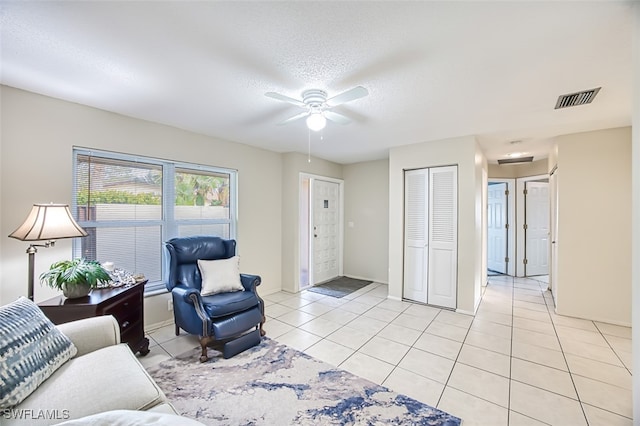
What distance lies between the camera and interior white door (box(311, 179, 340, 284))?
5.01 meters

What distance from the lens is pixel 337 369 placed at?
2.31m

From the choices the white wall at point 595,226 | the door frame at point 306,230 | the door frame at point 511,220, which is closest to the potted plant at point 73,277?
the door frame at point 306,230

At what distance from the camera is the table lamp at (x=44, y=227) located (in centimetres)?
193

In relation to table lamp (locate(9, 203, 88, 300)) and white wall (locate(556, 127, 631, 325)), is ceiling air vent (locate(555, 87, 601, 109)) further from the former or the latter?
table lamp (locate(9, 203, 88, 300))

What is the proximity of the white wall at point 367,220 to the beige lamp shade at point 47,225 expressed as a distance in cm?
432

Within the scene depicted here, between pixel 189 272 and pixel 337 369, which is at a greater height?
pixel 189 272

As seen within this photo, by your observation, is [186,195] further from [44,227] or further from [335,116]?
[335,116]

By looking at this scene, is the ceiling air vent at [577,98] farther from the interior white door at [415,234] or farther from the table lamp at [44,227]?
the table lamp at [44,227]

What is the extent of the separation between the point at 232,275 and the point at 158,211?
127 centimetres

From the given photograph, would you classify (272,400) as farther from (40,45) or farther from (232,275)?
(40,45)

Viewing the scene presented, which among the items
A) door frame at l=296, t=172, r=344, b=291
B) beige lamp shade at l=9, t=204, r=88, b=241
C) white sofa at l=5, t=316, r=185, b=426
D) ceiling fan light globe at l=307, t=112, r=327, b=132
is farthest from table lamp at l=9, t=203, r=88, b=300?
door frame at l=296, t=172, r=344, b=291

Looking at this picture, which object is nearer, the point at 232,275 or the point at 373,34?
the point at 373,34

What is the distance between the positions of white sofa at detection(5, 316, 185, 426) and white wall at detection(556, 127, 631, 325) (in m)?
4.52

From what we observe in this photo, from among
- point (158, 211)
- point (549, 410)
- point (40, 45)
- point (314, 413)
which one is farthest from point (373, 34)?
point (158, 211)
